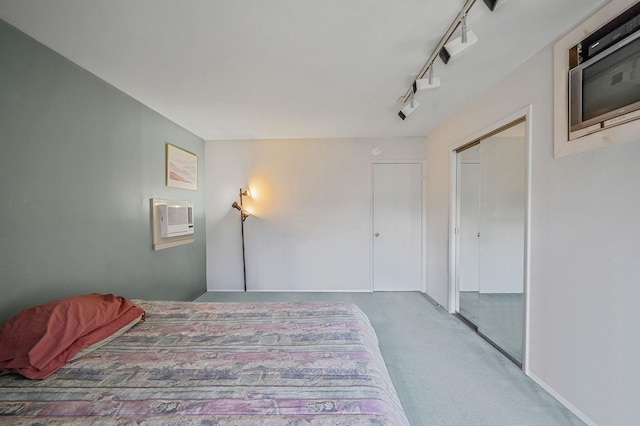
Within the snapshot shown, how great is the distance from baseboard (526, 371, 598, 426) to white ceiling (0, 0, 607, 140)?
2.45 m

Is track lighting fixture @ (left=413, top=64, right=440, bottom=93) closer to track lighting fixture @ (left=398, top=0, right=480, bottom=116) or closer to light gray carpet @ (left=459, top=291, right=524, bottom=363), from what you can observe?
track lighting fixture @ (left=398, top=0, right=480, bottom=116)

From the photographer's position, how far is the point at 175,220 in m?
2.99

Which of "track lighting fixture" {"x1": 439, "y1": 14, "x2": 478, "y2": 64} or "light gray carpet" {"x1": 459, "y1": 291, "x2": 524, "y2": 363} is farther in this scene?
"light gray carpet" {"x1": 459, "y1": 291, "x2": 524, "y2": 363}

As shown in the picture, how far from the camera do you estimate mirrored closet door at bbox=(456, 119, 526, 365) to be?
3146 mm

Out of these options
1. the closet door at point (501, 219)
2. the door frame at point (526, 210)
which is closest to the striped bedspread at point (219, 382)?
the door frame at point (526, 210)

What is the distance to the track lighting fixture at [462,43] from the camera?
1.42m

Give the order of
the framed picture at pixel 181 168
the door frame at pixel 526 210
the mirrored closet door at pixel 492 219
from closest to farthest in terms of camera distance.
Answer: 1. the door frame at pixel 526 210
2. the framed picture at pixel 181 168
3. the mirrored closet door at pixel 492 219

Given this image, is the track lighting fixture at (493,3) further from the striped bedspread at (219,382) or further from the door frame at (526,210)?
the striped bedspread at (219,382)

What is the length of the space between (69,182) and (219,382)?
1.89 m

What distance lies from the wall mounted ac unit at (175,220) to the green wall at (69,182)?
0.51 feet

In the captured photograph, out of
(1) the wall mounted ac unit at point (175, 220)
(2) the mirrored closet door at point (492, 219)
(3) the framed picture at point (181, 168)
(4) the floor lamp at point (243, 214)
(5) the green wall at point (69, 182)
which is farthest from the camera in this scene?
(4) the floor lamp at point (243, 214)

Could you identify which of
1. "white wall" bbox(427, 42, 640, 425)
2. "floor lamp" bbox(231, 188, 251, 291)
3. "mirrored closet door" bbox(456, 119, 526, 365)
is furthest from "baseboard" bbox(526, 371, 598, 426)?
"floor lamp" bbox(231, 188, 251, 291)

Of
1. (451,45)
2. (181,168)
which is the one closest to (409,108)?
(451,45)

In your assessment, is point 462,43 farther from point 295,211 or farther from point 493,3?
point 295,211
